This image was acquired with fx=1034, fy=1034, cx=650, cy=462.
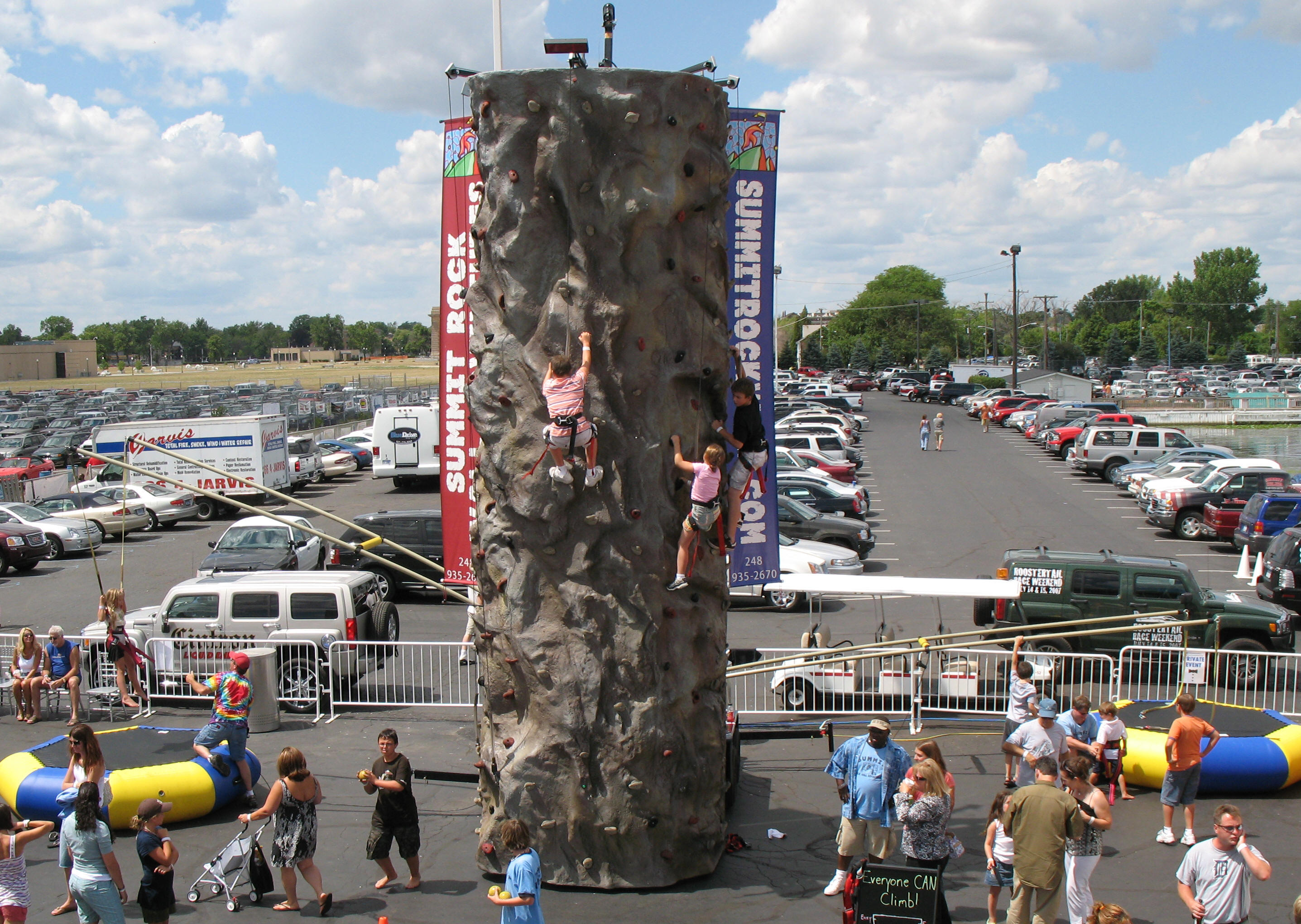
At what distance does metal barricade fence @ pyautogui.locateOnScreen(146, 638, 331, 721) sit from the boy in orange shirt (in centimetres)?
996

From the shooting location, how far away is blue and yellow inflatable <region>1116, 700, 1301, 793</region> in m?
10.8

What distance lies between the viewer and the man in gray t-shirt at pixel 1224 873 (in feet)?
22.5

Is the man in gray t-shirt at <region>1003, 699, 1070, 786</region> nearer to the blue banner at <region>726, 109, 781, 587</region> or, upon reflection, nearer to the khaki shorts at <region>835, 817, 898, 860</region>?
the khaki shorts at <region>835, 817, 898, 860</region>

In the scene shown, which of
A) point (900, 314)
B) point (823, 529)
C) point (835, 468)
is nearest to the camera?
point (823, 529)

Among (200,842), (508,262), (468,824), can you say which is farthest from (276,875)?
(508,262)

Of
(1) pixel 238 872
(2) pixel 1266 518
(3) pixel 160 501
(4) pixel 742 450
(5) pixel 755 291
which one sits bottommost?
(1) pixel 238 872

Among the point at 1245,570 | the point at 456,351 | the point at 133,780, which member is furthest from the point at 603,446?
the point at 1245,570

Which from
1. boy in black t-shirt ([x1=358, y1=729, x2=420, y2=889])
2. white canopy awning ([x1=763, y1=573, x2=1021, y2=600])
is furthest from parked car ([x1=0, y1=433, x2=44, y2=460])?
boy in black t-shirt ([x1=358, y1=729, x2=420, y2=889])

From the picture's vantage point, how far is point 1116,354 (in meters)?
111

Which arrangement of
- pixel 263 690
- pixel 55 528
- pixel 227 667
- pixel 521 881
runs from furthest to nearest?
pixel 55 528 → pixel 227 667 → pixel 263 690 → pixel 521 881

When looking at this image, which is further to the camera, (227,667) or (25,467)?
(25,467)

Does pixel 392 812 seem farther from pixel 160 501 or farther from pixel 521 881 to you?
pixel 160 501

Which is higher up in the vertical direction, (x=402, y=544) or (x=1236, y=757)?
(x=402, y=544)

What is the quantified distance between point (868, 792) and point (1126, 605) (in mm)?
8730
